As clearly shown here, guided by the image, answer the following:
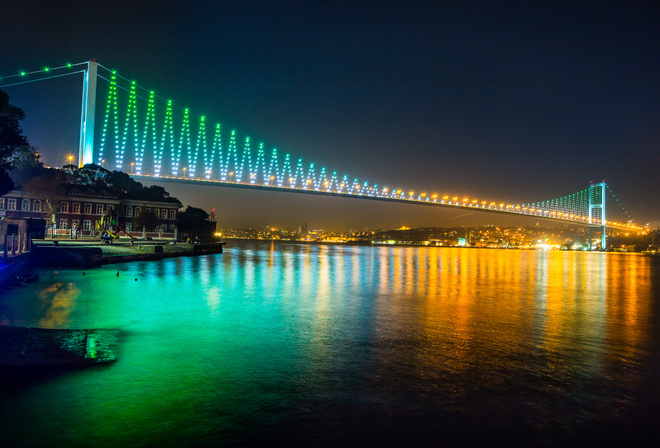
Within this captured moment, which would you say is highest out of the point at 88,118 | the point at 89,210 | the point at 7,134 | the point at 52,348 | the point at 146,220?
the point at 88,118

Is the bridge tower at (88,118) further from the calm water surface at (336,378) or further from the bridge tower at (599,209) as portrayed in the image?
the bridge tower at (599,209)

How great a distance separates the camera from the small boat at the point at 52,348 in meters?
6.54

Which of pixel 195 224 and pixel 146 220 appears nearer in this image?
pixel 146 220

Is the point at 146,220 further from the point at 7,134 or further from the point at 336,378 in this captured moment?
the point at 336,378

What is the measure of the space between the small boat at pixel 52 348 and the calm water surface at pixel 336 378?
40cm

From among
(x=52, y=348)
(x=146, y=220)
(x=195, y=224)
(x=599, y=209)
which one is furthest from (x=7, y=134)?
(x=599, y=209)

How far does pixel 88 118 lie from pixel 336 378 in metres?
54.2

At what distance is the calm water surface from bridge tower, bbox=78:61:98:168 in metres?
41.6

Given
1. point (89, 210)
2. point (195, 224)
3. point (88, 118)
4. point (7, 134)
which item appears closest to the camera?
point (7, 134)

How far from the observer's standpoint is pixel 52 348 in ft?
23.4

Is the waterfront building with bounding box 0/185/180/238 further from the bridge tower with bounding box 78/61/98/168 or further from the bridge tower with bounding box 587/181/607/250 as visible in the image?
the bridge tower with bounding box 587/181/607/250

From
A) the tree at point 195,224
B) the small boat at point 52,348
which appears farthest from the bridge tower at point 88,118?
the small boat at point 52,348

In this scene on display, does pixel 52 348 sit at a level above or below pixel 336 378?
above

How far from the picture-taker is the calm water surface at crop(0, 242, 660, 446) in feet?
16.2
